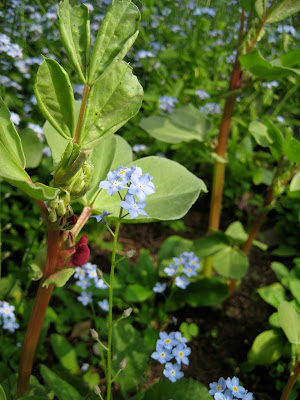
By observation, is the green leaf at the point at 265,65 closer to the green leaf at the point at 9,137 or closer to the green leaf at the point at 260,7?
the green leaf at the point at 260,7

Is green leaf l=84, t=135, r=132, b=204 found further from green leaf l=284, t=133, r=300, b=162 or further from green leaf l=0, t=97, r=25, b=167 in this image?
green leaf l=284, t=133, r=300, b=162

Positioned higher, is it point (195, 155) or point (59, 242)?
point (59, 242)

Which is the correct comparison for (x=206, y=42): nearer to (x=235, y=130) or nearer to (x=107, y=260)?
(x=235, y=130)

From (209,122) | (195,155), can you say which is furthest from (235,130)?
(209,122)

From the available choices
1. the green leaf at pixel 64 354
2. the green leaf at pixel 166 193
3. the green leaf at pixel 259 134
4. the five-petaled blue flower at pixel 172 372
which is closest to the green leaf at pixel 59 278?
the green leaf at pixel 166 193

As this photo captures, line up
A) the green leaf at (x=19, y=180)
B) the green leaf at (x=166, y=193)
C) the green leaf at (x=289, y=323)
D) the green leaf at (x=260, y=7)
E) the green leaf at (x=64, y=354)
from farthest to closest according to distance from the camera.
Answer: the green leaf at (x=64, y=354) < the green leaf at (x=260, y=7) < the green leaf at (x=289, y=323) < the green leaf at (x=166, y=193) < the green leaf at (x=19, y=180)

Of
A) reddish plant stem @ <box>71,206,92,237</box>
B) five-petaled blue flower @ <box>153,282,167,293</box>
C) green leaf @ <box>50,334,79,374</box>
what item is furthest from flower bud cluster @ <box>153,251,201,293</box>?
reddish plant stem @ <box>71,206,92,237</box>
